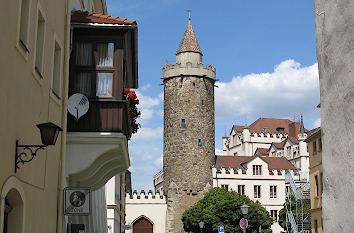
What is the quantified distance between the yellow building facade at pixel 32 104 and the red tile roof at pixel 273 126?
262 ft

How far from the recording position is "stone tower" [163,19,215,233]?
180ft

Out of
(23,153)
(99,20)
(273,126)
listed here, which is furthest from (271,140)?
(23,153)

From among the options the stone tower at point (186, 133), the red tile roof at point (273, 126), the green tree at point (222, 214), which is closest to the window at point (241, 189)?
the stone tower at point (186, 133)

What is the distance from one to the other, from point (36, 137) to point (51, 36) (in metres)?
2.04

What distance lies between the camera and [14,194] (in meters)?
6.89

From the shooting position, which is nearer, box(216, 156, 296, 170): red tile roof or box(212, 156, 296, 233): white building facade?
box(212, 156, 296, 233): white building facade

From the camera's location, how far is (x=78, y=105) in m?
10.4

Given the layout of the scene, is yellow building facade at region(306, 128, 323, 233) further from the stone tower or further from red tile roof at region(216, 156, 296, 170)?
red tile roof at region(216, 156, 296, 170)

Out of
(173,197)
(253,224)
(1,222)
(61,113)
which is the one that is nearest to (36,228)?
(1,222)

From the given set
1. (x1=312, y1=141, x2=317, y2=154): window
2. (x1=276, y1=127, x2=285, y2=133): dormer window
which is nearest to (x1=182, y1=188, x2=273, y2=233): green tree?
(x1=312, y1=141, x2=317, y2=154): window

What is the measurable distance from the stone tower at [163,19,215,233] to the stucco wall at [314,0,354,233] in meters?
52.4

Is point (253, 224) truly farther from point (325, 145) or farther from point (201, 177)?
point (325, 145)

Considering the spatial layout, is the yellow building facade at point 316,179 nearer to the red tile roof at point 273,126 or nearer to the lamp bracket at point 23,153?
the lamp bracket at point 23,153

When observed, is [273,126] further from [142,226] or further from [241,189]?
[142,226]
